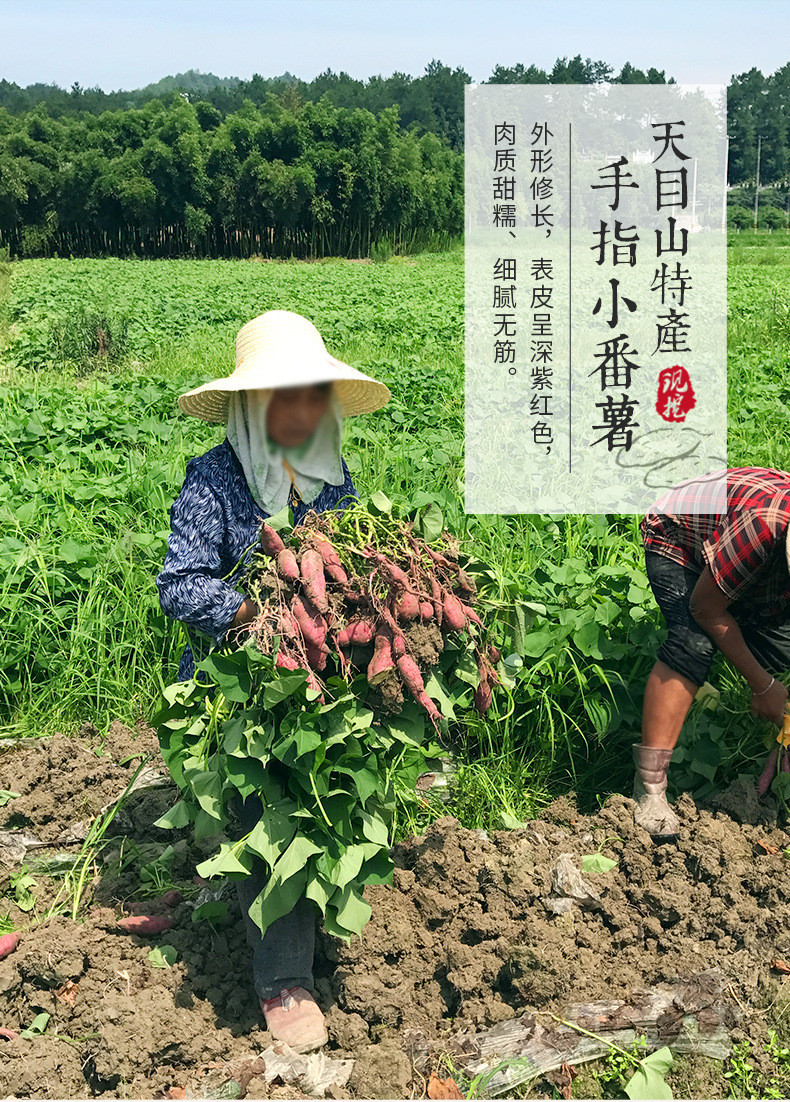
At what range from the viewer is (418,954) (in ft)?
7.86

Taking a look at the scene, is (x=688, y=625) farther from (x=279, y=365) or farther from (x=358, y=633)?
(x=279, y=365)

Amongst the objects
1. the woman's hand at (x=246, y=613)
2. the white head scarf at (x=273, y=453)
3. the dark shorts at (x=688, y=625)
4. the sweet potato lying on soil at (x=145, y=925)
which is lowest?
the sweet potato lying on soil at (x=145, y=925)

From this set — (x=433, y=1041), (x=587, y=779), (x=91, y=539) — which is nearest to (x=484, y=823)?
(x=587, y=779)

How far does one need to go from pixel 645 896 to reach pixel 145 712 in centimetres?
187

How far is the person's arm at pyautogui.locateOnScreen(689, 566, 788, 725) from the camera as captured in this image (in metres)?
2.56

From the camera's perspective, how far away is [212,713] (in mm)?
2141

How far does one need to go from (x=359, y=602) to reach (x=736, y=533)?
1.06m

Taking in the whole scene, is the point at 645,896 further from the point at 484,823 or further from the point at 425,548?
the point at 425,548

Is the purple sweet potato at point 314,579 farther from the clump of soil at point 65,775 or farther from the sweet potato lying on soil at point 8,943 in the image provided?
the clump of soil at point 65,775

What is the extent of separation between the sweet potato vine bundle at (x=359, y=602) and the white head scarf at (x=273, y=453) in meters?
0.25

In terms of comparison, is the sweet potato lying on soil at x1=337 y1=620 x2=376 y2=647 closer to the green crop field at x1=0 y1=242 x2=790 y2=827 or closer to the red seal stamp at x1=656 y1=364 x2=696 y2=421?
the green crop field at x1=0 y1=242 x2=790 y2=827

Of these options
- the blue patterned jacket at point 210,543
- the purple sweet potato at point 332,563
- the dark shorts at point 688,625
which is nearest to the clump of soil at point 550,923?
the dark shorts at point 688,625

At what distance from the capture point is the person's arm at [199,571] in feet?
7.20

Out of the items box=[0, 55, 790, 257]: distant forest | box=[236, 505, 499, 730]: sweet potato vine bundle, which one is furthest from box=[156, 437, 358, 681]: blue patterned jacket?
box=[0, 55, 790, 257]: distant forest
